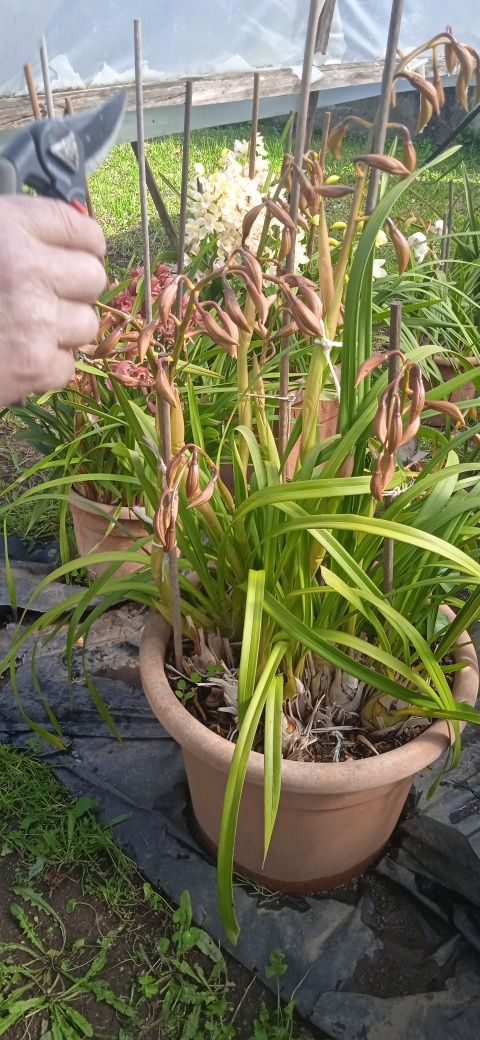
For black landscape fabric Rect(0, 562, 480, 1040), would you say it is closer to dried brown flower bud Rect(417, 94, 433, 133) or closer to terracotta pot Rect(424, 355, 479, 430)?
dried brown flower bud Rect(417, 94, 433, 133)

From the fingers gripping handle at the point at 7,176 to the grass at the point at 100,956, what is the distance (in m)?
1.26

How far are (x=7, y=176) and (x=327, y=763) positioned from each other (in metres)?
0.96

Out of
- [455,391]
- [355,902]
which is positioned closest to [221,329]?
[355,902]

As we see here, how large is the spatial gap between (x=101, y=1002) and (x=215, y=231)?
1.76 meters

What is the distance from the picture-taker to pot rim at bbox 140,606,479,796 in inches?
48.4

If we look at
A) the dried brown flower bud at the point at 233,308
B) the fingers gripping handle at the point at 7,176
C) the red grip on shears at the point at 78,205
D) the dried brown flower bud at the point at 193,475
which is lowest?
the dried brown flower bud at the point at 193,475

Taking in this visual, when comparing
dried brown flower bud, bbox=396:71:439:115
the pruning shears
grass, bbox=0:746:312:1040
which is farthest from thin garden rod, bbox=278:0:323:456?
grass, bbox=0:746:312:1040

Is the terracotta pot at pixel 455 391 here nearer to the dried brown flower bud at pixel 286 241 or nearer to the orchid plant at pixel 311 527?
the orchid plant at pixel 311 527

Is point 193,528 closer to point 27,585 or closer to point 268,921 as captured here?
point 268,921

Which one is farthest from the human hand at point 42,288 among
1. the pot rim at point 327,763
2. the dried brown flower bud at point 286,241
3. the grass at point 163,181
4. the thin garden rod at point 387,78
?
the grass at point 163,181

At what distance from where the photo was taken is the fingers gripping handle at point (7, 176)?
→ 0.90 meters

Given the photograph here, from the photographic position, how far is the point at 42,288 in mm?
858

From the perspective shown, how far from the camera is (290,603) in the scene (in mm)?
1352

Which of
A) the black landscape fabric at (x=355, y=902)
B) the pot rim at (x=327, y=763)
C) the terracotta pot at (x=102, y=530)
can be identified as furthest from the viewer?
the terracotta pot at (x=102, y=530)
